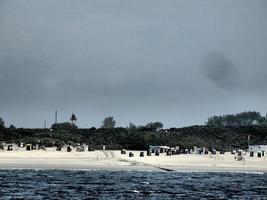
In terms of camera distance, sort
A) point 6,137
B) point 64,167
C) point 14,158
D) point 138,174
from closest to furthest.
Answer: point 138,174
point 64,167
point 14,158
point 6,137

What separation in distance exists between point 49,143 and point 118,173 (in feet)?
169

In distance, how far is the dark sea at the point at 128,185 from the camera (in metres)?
46.8

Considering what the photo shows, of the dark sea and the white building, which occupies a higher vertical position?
the white building

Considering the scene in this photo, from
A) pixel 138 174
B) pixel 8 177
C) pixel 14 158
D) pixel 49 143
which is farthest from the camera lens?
pixel 49 143

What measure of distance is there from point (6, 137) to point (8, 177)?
7470 centimetres

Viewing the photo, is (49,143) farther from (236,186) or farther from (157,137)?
(236,186)

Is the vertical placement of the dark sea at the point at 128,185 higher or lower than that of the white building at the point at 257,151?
lower

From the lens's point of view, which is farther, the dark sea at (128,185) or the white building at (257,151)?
the white building at (257,151)

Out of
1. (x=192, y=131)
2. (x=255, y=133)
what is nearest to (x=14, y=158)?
(x=192, y=131)

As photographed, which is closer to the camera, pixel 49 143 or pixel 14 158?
pixel 14 158

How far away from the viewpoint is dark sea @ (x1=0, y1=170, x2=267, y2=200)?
46.8m

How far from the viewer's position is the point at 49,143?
115 metres

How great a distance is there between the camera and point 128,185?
5344 centimetres

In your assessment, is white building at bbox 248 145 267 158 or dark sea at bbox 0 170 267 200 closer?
dark sea at bbox 0 170 267 200
